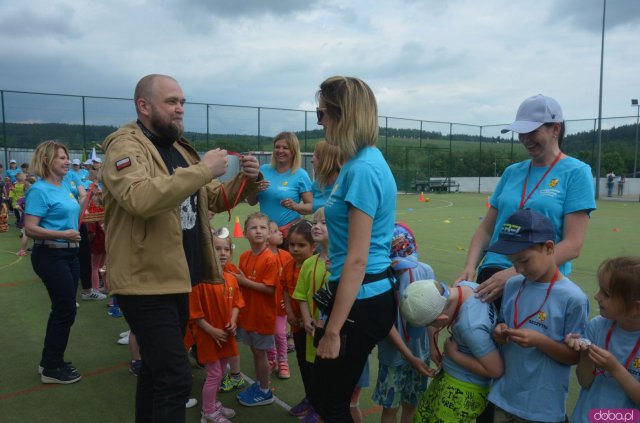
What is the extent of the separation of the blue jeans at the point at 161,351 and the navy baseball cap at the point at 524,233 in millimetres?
1614

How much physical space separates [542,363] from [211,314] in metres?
2.31

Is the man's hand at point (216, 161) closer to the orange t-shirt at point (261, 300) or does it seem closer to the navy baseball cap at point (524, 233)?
the navy baseball cap at point (524, 233)

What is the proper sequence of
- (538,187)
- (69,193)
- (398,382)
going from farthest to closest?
1. (69,193)
2. (398,382)
3. (538,187)

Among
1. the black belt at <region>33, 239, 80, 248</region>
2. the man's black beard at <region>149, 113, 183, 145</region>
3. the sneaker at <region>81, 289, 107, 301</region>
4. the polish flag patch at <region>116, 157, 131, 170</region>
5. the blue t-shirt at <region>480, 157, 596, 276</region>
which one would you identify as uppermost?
the man's black beard at <region>149, 113, 183, 145</region>

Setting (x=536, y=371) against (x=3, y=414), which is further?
(x=3, y=414)

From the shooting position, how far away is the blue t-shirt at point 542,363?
7.32ft

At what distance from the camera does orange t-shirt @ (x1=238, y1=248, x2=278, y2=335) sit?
3.91m

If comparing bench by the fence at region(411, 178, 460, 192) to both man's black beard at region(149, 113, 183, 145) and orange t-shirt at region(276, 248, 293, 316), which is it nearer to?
orange t-shirt at region(276, 248, 293, 316)

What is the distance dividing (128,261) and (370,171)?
1.25 metres

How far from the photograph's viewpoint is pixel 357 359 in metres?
2.24

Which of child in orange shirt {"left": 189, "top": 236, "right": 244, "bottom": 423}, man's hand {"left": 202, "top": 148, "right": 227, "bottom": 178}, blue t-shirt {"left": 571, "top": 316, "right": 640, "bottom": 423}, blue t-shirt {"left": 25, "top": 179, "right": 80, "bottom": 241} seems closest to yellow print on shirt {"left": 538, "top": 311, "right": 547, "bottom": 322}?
blue t-shirt {"left": 571, "top": 316, "right": 640, "bottom": 423}

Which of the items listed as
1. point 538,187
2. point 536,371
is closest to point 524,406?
point 536,371

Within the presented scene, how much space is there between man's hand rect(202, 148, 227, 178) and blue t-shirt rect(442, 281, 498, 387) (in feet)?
4.62

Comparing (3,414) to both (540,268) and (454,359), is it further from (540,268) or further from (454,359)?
(540,268)
